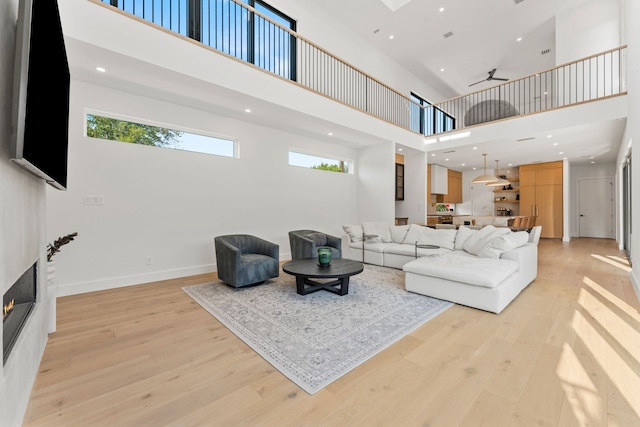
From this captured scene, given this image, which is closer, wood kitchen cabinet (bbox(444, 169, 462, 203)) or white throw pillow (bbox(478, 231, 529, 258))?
white throw pillow (bbox(478, 231, 529, 258))

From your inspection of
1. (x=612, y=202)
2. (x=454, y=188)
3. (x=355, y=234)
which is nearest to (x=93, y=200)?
(x=355, y=234)

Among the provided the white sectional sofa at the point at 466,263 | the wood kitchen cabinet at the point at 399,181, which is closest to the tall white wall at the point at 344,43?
the wood kitchen cabinet at the point at 399,181

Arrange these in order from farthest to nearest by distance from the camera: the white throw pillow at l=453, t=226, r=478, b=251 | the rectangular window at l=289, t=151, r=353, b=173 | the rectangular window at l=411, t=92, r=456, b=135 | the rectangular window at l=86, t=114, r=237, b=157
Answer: the rectangular window at l=411, t=92, r=456, b=135 → the rectangular window at l=289, t=151, r=353, b=173 → the white throw pillow at l=453, t=226, r=478, b=251 → the rectangular window at l=86, t=114, r=237, b=157

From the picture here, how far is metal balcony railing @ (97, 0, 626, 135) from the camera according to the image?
4262mm

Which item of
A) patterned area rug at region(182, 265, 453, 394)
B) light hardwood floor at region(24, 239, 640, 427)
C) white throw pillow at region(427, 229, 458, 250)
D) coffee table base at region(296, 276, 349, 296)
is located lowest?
light hardwood floor at region(24, 239, 640, 427)

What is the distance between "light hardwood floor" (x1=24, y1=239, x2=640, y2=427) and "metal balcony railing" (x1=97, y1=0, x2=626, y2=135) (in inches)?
140

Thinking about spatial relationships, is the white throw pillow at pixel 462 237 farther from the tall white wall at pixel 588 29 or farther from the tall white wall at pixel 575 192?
the tall white wall at pixel 575 192

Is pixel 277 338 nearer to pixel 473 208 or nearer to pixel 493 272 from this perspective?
pixel 493 272

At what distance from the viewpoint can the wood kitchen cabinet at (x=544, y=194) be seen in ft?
32.1

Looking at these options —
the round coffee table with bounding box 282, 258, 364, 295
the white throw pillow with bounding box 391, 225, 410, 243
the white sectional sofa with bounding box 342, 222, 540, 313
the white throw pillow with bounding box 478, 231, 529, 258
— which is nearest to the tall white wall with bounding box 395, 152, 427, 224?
the white throw pillow with bounding box 391, 225, 410, 243

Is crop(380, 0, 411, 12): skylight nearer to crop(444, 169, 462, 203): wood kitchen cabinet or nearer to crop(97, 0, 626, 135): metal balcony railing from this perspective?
crop(97, 0, 626, 135): metal balcony railing

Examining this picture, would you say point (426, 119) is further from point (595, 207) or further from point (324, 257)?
point (324, 257)

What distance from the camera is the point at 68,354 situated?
223cm

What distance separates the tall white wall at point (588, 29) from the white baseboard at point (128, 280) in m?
9.71
